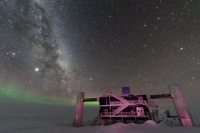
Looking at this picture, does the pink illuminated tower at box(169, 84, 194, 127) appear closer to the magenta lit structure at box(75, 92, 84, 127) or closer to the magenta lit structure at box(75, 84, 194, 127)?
the magenta lit structure at box(75, 84, 194, 127)

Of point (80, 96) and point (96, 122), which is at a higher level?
point (80, 96)

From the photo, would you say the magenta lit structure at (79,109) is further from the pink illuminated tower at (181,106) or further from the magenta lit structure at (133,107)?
the pink illuminated tower at (181,106)

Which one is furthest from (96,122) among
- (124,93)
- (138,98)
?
(138,98)

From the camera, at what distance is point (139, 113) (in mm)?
30391

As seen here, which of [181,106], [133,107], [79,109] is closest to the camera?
[181,106]

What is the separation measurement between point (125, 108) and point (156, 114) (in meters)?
9.22

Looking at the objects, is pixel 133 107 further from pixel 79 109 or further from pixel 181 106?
pixel 79 109

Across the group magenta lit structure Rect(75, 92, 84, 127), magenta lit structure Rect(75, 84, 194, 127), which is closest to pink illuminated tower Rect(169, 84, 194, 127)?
magenta lit structure Rect(75, 84, 194, 127)

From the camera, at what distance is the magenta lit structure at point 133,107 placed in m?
28.9

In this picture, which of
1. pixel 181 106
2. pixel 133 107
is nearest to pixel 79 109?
pixel 133 107

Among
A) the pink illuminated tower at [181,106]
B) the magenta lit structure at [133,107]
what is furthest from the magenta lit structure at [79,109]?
the pink illuminated tower at [181,106]

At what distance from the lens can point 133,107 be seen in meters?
31.9

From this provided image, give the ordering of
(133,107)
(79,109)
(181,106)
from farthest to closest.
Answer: (79,109)
(133,107)
(181,106)

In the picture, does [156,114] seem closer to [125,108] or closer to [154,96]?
[154,96]
